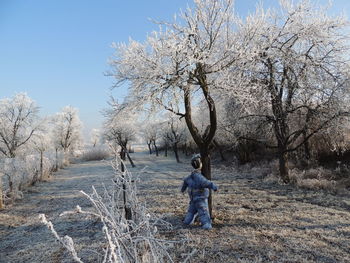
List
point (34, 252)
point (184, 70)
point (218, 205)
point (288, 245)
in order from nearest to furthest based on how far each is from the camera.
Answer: point (288, 245)
point (34, 252)
point (184, 70)
point (218, 205)

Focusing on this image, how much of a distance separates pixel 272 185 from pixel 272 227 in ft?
20.7

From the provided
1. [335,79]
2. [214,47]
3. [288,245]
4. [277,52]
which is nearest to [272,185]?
[335,79]

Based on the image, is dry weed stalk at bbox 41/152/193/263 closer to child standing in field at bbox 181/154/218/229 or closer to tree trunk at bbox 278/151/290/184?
child standing in field at bbox 181/154/218/229

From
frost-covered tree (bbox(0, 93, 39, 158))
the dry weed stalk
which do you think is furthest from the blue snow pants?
frost-covered tree (bbox(0, 93, 39, 158))

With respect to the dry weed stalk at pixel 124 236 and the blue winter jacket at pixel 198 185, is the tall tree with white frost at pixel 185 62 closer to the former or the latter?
the blue winter jacket at pixel 198 185

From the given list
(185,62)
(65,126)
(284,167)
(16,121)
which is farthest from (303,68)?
(65,126)

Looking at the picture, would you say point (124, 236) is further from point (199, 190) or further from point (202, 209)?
point (202, 209)

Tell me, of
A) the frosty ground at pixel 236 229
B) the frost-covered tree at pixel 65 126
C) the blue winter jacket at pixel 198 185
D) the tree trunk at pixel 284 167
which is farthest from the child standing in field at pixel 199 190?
the frost-covered tree at pixel 65 126

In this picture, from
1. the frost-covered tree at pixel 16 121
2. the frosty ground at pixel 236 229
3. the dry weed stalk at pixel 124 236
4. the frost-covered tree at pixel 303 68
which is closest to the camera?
the dry weed stalk at pixel 124 236

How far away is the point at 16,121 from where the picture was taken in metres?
30.2

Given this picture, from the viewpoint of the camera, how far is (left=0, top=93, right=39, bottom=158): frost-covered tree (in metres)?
29.2

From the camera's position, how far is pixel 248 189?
36.2 feet

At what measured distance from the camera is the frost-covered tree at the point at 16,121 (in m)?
29.2

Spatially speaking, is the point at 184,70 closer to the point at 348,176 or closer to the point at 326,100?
the point at 326,100
